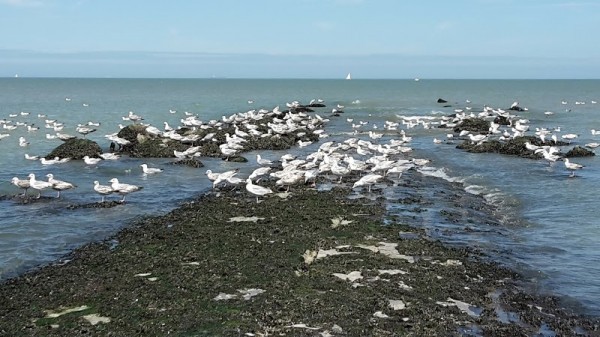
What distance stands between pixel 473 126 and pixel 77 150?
27.9 meters

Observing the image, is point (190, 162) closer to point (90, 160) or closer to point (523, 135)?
point (90, 160)

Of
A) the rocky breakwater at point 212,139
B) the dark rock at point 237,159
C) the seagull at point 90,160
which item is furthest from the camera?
the rocky breakwater at point 212,139

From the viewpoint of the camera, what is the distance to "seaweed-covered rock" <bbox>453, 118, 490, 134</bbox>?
44.8 meters

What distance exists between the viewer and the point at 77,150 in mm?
29859

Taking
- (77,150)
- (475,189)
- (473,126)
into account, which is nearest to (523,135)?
(473,126)

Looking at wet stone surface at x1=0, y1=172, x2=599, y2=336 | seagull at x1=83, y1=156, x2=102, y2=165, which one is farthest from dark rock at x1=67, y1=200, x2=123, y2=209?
seagull at x1=83, y1=156, x2=102, y2=165

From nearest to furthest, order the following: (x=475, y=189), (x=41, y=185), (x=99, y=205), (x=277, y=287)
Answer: (x=277, y=287)
(x=99, y=205)
(x=41, y=185)
(x=475, y=189)

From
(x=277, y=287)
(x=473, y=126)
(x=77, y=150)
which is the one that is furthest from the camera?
(x=473, y=126)

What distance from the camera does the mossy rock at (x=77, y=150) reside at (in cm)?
2962

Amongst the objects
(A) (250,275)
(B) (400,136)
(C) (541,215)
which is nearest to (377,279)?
(A) (250,275)

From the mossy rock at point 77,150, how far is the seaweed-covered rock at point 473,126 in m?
26.2

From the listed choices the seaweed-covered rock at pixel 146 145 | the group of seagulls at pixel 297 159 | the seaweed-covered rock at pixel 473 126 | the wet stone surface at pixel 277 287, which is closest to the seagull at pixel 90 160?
the group of seagulls at pixel 297 159

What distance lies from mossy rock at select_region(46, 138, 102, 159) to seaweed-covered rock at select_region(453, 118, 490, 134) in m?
26.2

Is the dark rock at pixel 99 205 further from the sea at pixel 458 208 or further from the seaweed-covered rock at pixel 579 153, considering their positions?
the seaweed-covered rock at pixel 579 153
